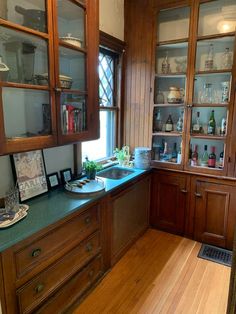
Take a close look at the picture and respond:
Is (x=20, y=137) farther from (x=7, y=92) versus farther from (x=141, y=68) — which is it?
(x=141, y=68)

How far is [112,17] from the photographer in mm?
2498

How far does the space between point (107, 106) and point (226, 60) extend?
1.29m

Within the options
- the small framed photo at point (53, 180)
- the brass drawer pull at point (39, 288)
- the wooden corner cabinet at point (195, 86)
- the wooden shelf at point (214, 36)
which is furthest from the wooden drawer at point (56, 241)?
the wooden shelf at point (214, 36)

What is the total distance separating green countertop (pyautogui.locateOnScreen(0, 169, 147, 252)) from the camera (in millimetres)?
1246

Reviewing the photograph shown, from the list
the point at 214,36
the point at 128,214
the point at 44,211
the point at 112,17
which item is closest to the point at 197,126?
the point at 214,36

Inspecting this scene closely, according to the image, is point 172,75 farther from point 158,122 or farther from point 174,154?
point 174,154

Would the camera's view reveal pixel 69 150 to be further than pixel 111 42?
No

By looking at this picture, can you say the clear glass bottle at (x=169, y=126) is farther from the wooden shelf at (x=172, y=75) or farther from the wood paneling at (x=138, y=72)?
the wooden shelf at (x=172, y=75)

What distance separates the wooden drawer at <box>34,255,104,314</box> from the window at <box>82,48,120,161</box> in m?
1.10

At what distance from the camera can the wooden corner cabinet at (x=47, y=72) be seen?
1291 millimetres

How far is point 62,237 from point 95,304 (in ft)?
2.20

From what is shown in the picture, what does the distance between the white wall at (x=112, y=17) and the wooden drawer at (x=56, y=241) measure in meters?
1.81

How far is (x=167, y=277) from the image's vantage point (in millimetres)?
2082

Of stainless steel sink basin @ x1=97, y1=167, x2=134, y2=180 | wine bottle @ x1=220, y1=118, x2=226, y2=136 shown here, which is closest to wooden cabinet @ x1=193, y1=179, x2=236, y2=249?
wine bottle @ x1=220, y1=118, x2=226, y2=136
